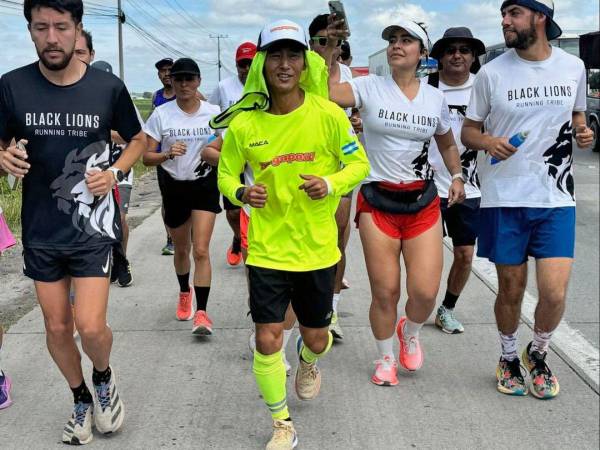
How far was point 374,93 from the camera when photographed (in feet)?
15.4

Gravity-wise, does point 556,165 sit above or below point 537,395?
above

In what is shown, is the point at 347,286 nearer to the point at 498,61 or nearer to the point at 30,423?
the point at 498,61

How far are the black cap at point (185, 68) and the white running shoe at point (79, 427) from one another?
8.89ft

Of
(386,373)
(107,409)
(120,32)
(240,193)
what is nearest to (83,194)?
(240,193)

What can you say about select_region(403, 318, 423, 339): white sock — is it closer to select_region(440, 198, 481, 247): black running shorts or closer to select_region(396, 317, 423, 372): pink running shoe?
select_region(396, 317, 423, 372): pink running shoe

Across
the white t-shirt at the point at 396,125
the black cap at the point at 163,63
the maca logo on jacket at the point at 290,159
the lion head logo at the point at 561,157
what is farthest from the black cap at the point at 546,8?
the black cap at the point at 163,63

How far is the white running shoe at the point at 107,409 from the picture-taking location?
160 inches

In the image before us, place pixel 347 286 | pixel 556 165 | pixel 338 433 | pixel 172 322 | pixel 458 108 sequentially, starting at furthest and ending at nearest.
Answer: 1. pixel 347 286
2. pixel 172 322
3. pixel 458 108
4. pixel 556 165
5. pixel 338 433

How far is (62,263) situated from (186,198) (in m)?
2.09

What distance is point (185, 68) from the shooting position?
19.2 feet

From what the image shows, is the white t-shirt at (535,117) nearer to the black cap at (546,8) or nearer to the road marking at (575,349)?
the black cap at (546,8)

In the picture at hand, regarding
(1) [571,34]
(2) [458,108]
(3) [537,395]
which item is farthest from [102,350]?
(1) [571,34]

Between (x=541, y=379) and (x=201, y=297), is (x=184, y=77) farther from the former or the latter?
(x=541, y=379)

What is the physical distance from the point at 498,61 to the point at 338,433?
2.27 meters
